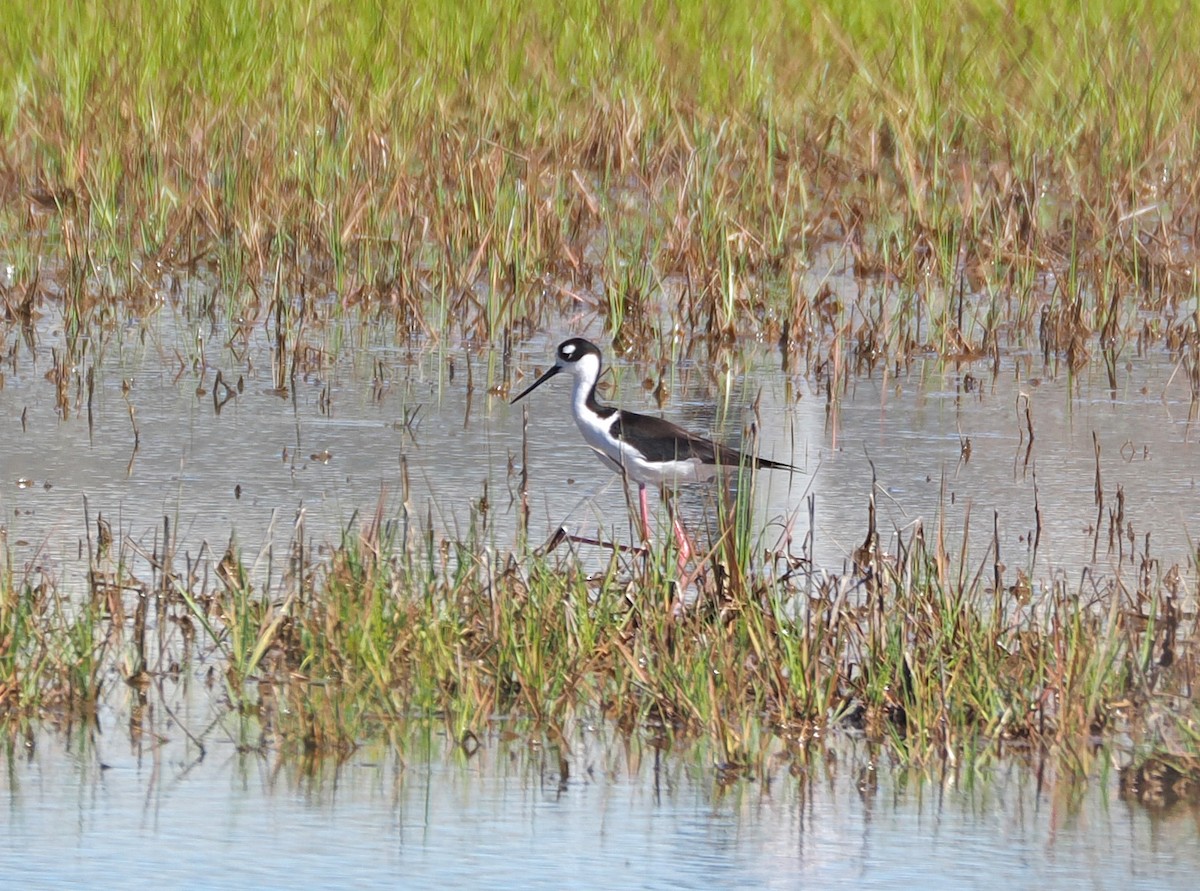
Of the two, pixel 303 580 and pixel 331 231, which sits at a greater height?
pixel 331 231

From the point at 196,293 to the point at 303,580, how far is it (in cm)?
513

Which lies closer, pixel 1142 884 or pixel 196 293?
pixel 1142 884

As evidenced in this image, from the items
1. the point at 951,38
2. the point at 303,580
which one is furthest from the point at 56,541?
the point at 951,38

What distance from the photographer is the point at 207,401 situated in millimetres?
8297

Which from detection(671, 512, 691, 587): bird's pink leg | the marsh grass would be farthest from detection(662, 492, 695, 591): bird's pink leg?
the marsh grass

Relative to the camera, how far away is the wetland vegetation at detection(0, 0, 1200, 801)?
4.70m

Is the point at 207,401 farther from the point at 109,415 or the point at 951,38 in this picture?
the point at 951,38

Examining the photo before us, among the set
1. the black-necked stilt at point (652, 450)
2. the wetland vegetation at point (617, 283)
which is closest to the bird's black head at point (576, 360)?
the black-necked stilt at point (652, 450)

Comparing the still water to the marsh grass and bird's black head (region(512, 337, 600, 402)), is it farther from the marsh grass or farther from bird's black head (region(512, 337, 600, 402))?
the marsh grass

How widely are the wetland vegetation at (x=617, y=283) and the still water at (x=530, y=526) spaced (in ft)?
0.29

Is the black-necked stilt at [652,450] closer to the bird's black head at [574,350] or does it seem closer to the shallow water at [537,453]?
the shallow water at [537,453]

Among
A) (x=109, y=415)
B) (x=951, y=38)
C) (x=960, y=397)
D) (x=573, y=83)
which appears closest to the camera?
(x=109, y=415)

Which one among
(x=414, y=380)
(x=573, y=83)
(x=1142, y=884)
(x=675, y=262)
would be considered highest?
(x=573, y=83)

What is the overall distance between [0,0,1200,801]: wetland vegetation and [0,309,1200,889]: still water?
0.09 meters
